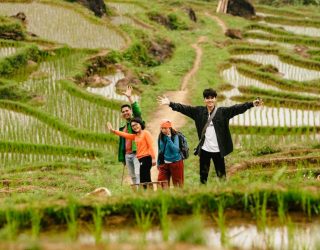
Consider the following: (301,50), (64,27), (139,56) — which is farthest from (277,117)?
(64,27)

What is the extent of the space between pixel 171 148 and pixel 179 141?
0.53ft

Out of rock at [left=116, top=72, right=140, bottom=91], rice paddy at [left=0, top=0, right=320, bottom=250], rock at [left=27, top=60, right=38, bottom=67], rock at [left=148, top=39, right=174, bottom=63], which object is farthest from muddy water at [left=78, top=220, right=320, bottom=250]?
rock at [left=148, top=39, right=174, bottom=63]

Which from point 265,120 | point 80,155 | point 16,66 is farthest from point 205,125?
point 16,66

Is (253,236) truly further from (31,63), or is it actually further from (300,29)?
(300,29)

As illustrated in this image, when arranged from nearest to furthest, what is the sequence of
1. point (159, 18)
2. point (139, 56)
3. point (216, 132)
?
1. point (216, 132)
2. point (139, 56)
3. point (159, 18)

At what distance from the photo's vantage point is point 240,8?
2759 centimetres

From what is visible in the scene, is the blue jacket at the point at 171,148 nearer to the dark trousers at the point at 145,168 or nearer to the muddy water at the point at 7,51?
the dark trousers at the point at 145,168

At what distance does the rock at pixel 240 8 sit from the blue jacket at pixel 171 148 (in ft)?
71.0

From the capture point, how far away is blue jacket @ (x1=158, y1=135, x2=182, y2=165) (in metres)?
6.70

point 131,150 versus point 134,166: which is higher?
point 131,150

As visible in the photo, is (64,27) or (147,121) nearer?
(147,121)

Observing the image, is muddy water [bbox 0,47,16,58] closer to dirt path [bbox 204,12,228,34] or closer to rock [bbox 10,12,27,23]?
rock [bbox 10,12,27,23]

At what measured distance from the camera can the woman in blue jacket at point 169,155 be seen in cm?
670

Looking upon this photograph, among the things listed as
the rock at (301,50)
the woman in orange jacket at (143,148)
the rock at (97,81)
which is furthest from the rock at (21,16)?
the woman in orange jacket at (143,148)
